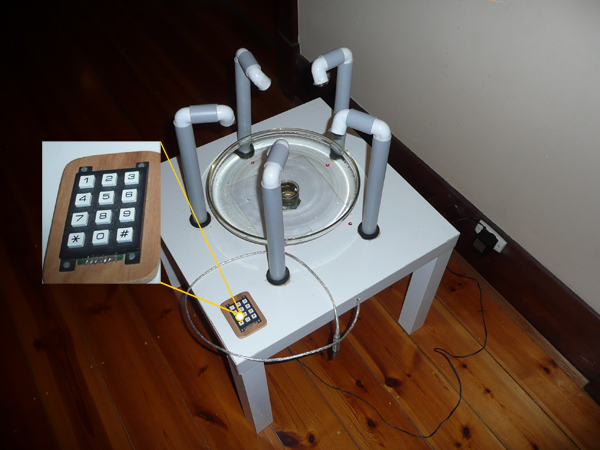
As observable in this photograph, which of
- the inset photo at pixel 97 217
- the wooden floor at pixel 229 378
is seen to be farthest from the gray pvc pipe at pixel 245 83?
the wooden floor at pixel 229 378

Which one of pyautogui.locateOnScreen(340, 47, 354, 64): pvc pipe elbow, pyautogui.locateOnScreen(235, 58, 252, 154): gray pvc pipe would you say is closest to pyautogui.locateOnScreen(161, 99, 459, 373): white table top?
pyautogui.locateOnScreen(235, 58, 252, 154): gray pvc pipe

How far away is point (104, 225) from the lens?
588mm

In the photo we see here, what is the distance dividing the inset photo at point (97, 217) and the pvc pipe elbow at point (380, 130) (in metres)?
0.30

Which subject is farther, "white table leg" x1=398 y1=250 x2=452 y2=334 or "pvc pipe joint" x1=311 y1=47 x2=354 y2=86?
"white table leg" x1=398 y1=250 x2=452 y2=334

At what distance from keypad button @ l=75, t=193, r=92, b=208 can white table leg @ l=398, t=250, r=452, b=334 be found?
2.15 ft

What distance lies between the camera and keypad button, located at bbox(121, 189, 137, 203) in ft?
2.04

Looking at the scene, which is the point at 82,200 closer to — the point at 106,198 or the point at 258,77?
the point at 106,198

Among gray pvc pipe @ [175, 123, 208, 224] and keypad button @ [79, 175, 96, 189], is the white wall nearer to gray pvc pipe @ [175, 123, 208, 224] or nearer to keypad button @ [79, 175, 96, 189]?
gray pvc pipe @ [175, 123, 208, 224]

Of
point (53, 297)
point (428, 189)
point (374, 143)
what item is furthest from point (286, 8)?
point (53, 297)

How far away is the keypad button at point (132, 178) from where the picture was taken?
0.63 m

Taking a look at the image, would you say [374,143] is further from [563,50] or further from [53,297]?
[53,297]

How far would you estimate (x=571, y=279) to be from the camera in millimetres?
1100

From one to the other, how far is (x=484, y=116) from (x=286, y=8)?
77 centimetres

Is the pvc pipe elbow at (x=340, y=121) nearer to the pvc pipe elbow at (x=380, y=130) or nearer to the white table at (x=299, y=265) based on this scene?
the pvc pipe elbow at (x=380, y=130)
